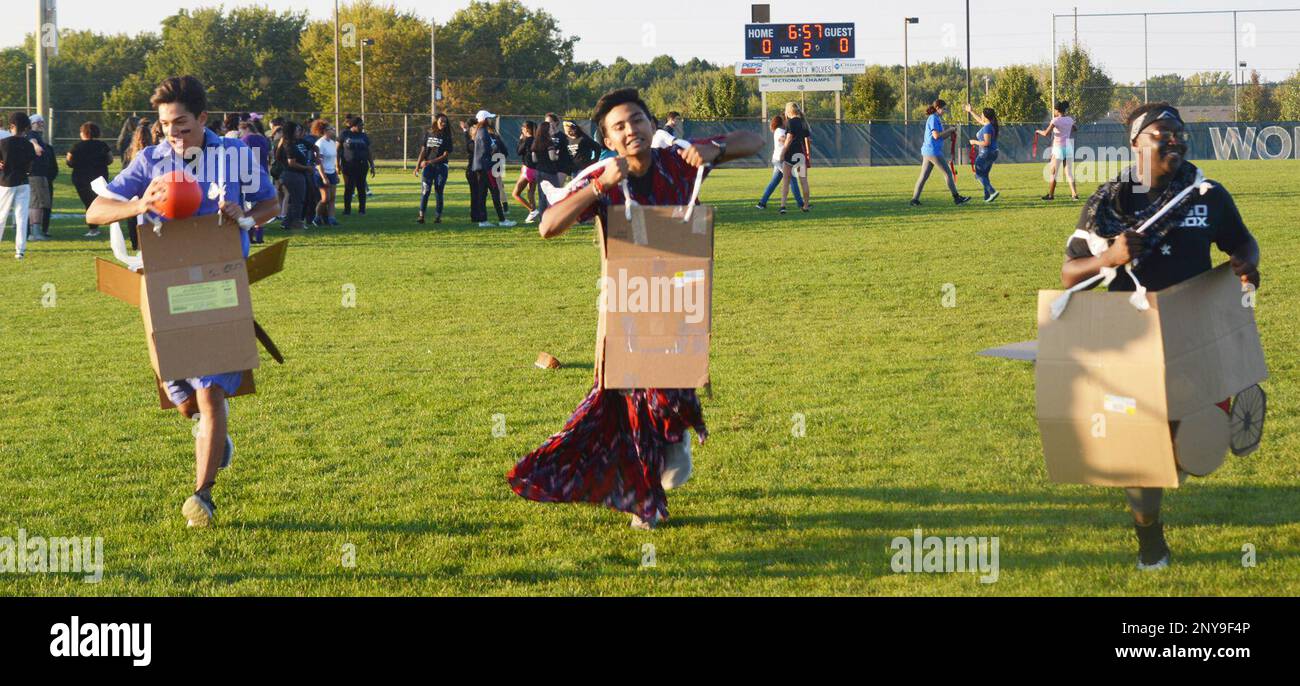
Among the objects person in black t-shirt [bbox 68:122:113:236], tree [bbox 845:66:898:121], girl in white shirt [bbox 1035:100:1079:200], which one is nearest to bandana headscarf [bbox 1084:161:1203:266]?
Answer: person in black t-shirt [bbox 68:122:113:236]

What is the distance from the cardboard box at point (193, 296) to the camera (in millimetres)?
5562

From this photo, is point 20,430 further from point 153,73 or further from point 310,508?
point 153,73

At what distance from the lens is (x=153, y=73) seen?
8362 centimetres

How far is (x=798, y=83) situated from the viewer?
63.1 meters

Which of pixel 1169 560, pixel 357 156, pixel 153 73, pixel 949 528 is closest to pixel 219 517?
pixel 949 528

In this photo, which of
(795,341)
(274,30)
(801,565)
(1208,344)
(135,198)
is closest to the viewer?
(1208,344)

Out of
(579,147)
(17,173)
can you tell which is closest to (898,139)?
(579,147)

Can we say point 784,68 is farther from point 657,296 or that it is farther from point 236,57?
point 657,296

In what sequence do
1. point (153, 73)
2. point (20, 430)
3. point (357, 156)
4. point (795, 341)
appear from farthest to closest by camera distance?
point (153, 73) → point (357, 156) → point (795, 341) → point (20, 430)

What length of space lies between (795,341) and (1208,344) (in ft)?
20.2

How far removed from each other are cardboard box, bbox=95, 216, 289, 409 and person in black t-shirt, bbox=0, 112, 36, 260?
1416cm

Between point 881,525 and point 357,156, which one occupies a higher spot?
point 357,156

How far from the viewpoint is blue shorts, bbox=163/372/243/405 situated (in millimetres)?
5859

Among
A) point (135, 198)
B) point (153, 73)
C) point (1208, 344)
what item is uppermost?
point (153, 73)
